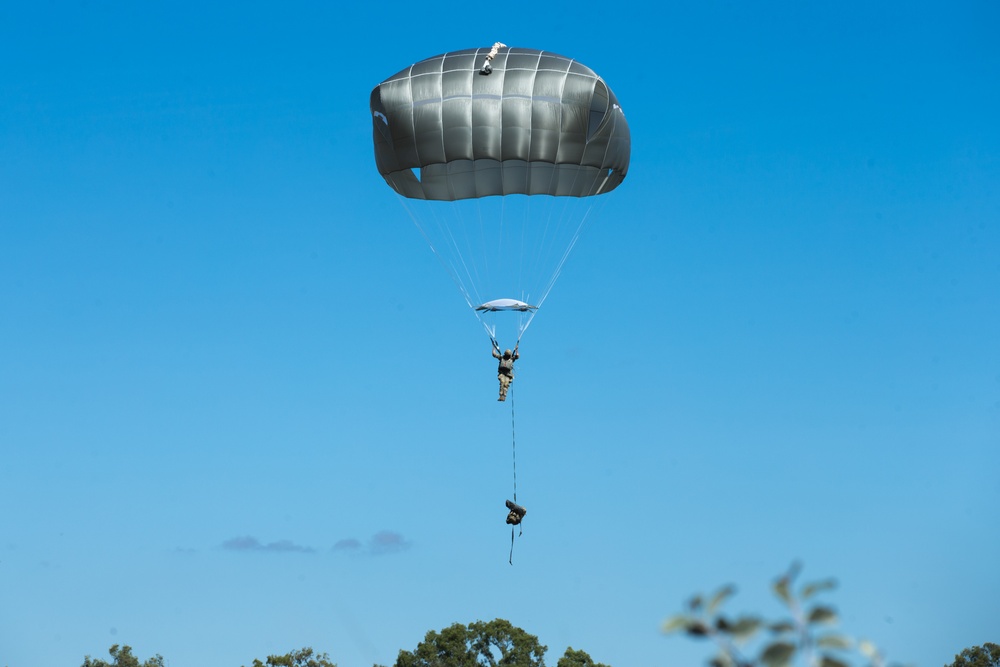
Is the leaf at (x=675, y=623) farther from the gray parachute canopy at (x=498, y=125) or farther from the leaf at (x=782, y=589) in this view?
the gray parachute canopy at (x=498, y=125)

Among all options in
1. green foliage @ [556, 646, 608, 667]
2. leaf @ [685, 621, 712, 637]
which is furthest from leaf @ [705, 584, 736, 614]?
green foliage @ [556, 646, 608, 667]

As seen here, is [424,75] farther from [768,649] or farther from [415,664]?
[415,664]

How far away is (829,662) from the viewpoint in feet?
14.5

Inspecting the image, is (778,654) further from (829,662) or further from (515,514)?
(515,514)

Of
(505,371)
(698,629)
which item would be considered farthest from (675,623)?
(505,371)

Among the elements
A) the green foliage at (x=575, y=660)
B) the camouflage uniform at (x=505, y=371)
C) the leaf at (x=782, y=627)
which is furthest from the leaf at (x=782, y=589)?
the green foliage at (x=575, y=660)

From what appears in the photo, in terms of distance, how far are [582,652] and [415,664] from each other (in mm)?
9475

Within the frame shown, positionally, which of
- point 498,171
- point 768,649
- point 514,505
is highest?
point 498,171

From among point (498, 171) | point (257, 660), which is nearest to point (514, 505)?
point (498, 171)

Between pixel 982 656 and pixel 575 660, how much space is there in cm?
2438

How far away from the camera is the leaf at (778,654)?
4367 millimetres

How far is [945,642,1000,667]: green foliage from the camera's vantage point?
87.6 meters

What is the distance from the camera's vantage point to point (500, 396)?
3956cm

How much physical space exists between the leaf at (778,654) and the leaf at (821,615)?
4.2 inches
